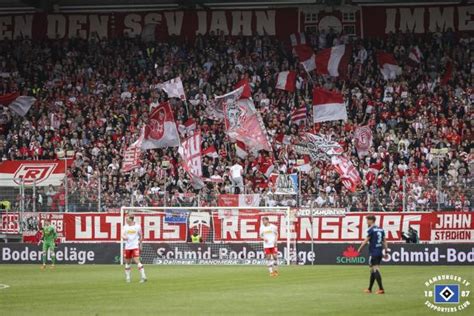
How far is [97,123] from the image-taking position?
5609 cm

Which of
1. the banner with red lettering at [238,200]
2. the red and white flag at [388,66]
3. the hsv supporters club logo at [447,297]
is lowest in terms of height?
the hsv supporters club logo at [447,297]

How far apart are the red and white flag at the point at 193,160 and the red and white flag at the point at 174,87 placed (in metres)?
4.62

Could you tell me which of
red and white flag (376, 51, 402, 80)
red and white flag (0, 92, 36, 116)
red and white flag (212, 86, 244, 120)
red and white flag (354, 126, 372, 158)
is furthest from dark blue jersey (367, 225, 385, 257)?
red and white flag (0, 92, 36, 116)

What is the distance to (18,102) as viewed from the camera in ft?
191

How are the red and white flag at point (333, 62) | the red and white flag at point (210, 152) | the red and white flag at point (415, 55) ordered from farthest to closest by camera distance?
the red and white flag at point (333, 62) < the red and white flag at point (415, 55) < the red and white flag at point (210, 152)

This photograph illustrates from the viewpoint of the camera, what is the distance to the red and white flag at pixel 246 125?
171 ft

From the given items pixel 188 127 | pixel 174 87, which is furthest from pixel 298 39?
pixel 188 127

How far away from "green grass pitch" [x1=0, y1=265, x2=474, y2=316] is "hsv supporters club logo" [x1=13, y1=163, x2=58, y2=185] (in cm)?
788

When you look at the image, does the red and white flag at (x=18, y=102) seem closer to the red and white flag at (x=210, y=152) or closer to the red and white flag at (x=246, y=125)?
the red and white flag at (x=210, y=152)

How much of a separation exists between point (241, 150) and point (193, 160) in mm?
3136

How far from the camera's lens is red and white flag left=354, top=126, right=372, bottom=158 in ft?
168

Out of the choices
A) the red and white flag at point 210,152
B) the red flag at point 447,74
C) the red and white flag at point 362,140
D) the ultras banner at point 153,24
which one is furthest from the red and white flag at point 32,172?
the red flag at point 447,74

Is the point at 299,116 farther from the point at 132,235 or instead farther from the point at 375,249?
the point at 375,249

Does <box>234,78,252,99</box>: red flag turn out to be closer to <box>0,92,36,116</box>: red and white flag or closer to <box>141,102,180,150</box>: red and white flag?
<box>141,102,180,150</box>: red and white flag
